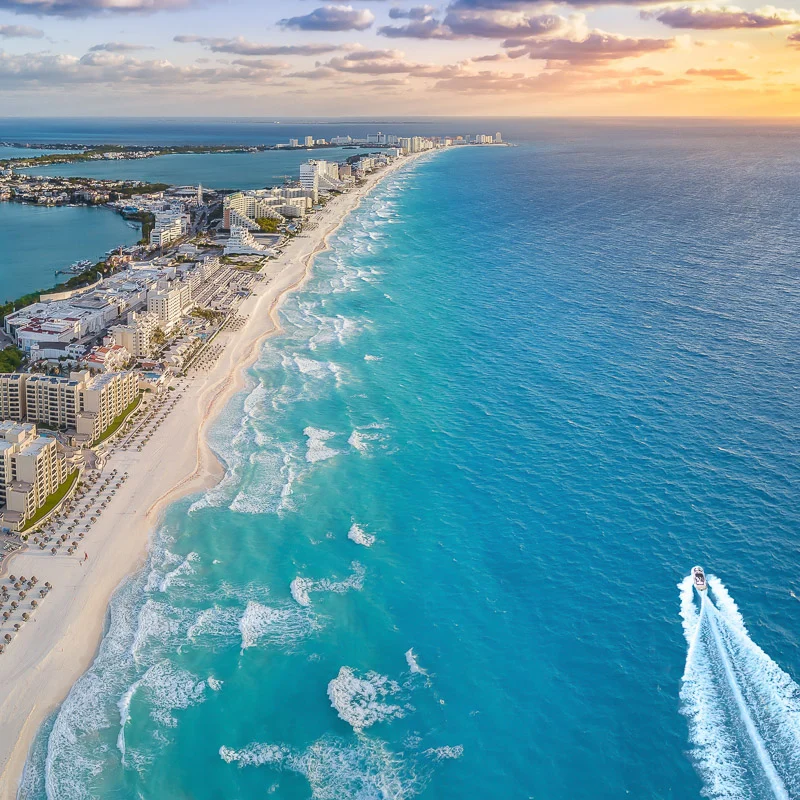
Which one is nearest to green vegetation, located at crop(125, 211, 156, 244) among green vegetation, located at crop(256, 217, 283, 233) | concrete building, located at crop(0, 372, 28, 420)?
green vegetation, located at crop(256, 217, 283, 233)

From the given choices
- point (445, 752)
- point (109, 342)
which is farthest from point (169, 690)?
point (109, 342)

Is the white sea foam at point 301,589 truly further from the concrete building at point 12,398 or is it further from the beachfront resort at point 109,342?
the concrete building at point 12,398

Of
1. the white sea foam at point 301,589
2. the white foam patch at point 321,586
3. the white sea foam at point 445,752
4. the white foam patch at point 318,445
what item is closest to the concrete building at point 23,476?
the white foam patch at point 318,445

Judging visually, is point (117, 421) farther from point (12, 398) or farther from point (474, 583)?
point (474, 583)

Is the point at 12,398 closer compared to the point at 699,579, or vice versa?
the point at 699,579

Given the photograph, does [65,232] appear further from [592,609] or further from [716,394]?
[592,609]
